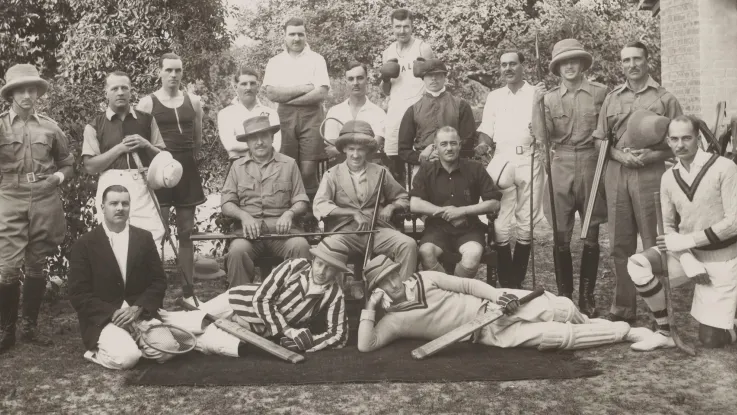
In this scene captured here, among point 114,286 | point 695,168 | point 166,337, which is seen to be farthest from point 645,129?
point 114,286

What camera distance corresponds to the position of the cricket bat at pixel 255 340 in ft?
19.8

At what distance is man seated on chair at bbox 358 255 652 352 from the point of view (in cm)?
620

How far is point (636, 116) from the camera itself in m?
6.75

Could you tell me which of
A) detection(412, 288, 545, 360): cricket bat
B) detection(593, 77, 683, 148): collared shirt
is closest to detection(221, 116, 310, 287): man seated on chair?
detection(412, 288, 545, 360): cricket bat

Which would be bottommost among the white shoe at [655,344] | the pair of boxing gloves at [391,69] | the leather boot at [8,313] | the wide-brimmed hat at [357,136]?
the white shoe at [655,344]

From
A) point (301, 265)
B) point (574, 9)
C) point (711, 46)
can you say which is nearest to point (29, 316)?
point (301, 265)

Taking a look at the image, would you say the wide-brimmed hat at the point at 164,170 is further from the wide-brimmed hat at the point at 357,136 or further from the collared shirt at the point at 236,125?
the wide-brimmed hat at the point at 357,136

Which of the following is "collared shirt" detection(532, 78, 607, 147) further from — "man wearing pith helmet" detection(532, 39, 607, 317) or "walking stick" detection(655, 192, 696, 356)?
"walking stick" detection(655, 192, 696, 356)

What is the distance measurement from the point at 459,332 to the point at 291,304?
1190 millimetres

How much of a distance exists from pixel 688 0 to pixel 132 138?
29.9ft

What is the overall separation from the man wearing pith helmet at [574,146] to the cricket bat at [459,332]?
1.16 meters

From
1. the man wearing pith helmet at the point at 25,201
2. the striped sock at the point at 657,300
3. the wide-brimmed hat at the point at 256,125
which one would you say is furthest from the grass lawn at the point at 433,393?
the wide-brimmed hat at the point at 256,125

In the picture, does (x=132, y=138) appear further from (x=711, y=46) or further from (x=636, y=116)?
(x=711, y=46)

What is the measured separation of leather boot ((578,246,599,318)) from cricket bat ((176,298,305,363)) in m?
2.51
